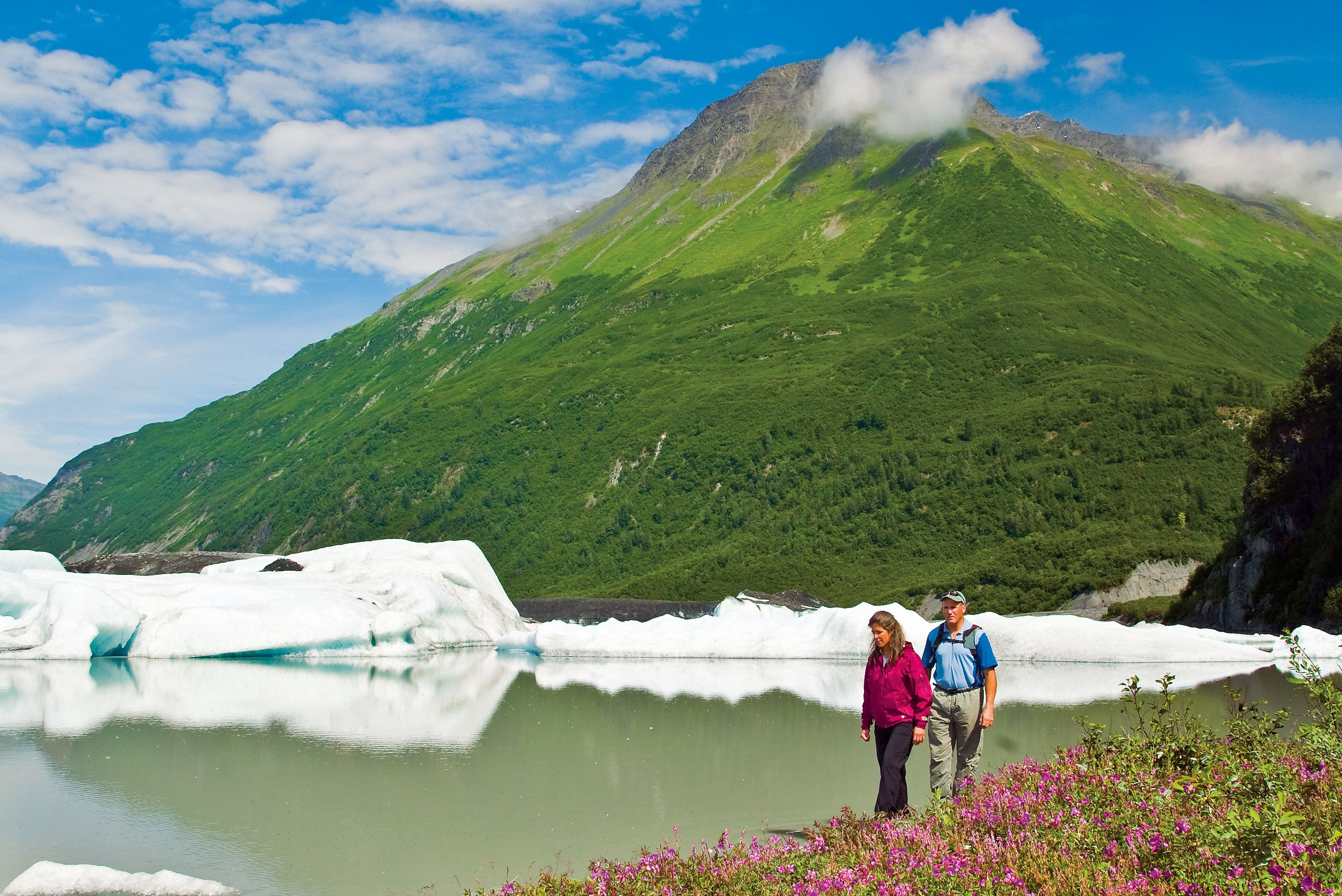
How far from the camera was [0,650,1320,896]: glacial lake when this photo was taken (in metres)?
10.7

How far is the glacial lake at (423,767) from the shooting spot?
10711mm

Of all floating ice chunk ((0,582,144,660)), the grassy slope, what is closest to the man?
floating ice chunk ((0,582,144,660))

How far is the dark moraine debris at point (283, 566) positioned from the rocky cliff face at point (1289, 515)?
4396cm

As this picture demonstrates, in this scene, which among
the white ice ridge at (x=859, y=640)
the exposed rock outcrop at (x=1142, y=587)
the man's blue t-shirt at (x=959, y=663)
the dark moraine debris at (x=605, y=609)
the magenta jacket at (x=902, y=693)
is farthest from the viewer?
the dark moraine debris at (x=605, y=609)

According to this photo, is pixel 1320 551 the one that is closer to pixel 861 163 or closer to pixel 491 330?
pixel 861 163

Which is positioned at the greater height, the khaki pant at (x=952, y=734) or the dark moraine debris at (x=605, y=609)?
the khaki pant at (x=952, y=734)

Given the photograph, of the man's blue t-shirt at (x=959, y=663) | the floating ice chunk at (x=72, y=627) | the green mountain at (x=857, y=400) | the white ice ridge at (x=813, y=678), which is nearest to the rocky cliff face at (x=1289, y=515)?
the white ice ridge at (x=813, y=678)

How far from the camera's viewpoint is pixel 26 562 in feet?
141

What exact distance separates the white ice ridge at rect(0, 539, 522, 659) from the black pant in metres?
30.9

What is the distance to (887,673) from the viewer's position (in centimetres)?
1027

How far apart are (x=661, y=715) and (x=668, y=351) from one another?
113m

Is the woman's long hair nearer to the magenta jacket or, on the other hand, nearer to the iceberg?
the magenta jacket

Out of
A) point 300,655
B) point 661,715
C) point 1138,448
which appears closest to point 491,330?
point 1138,448

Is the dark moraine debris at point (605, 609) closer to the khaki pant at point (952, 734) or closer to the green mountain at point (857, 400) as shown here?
the green mountain at point (857, 400)
